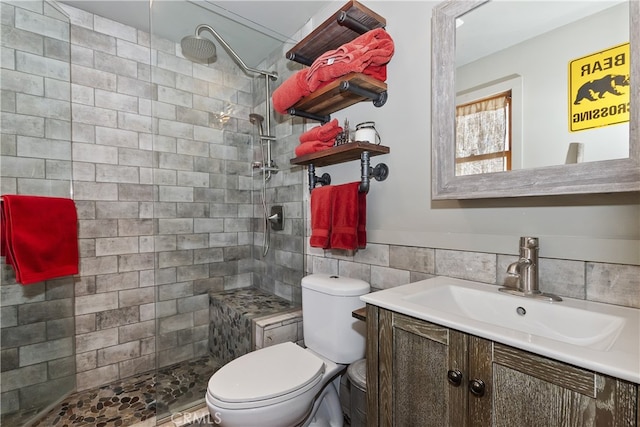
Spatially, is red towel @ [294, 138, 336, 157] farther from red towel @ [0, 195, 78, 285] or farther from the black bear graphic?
red towel @ [0, 195, 78, 285]

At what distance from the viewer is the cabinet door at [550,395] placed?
0.53 m

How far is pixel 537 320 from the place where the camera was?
906 mm

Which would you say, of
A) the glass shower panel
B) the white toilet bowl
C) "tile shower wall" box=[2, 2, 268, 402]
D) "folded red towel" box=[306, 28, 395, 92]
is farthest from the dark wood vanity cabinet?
"tile shower wall" box=[2, 2, 268, 402]

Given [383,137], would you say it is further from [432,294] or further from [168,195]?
[168,195]

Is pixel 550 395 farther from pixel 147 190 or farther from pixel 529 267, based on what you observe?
pixel 147 190

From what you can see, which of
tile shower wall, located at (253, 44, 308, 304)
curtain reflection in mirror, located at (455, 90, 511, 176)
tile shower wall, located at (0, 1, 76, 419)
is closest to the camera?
curtain reflection in mirror, located at (455, 90, 511, 176)

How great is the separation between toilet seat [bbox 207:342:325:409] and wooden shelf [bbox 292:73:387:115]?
4.37ft

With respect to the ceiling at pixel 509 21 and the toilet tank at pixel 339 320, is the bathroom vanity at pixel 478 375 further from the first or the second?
the ceiling at pixel 509 21

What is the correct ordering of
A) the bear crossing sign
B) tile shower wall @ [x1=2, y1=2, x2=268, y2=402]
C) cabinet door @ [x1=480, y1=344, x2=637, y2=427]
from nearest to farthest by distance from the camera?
cabinet door @ [x1=480, y1=344, x2=637, y2=427] → the bear crossing sign → tile shower wall @ [x1=2, y1=2, x2=268, y2=402]

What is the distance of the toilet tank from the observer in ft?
4.84

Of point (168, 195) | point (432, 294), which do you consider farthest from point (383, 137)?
point (168, 195)

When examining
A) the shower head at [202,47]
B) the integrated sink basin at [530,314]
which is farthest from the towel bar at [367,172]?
the shower head at [202,47]

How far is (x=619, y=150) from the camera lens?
818mm

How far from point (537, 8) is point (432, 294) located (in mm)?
1049
